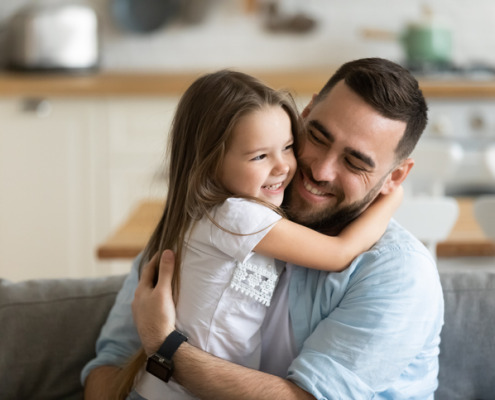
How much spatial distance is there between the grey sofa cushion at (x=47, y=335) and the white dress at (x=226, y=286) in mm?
392

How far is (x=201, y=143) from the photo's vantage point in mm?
1611

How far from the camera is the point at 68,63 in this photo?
13.9 ft

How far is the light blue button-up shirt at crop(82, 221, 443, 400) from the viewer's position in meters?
1.55

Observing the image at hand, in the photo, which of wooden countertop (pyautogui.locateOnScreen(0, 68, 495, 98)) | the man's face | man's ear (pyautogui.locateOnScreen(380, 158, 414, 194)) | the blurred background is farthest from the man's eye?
wooden countertop (pyautogui.locateOnScreen(0, 68, 495, 98))

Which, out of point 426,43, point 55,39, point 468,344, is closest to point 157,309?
point 468,344

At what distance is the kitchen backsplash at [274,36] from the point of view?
466 centimetres

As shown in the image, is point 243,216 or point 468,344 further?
point 468,344

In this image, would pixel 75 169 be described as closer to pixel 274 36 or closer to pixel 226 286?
pixel 274 36

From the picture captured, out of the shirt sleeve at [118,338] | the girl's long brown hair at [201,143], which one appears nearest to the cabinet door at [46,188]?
the shirt sleeve at [118,338]

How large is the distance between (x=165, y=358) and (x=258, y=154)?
44cm

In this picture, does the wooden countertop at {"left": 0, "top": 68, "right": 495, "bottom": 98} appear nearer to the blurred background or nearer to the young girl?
the blurred background

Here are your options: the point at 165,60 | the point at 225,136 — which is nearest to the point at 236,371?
the point at 225,136

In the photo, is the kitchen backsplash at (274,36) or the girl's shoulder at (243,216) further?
the kitchen backsplash at (274,36)

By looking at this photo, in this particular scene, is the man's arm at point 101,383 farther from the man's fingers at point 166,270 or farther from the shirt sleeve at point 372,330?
the shirt sleeve at point 372,330
